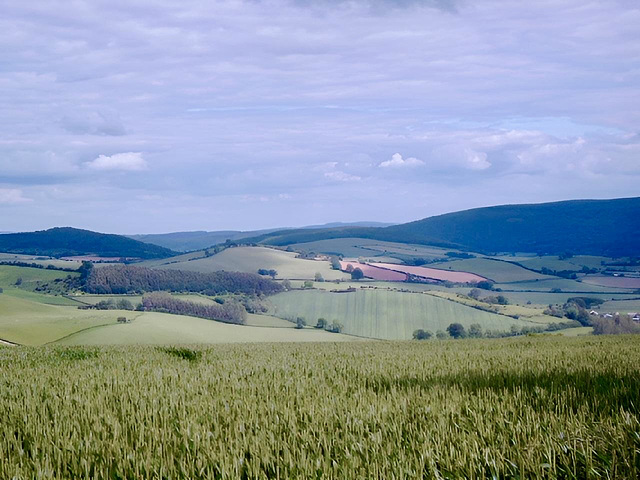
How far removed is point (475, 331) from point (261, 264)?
64.3 meters

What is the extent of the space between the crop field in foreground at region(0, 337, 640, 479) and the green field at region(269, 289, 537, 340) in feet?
239

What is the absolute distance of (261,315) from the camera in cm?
8988

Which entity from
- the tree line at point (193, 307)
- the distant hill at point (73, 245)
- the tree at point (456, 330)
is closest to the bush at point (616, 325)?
the tree at point (456, 330)

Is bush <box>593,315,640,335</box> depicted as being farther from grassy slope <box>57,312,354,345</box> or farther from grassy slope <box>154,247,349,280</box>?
grassy slope <box>154,247,349,280</box>

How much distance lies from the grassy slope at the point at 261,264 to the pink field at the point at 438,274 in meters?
14.4

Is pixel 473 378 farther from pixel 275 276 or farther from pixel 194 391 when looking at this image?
pixel 275 276

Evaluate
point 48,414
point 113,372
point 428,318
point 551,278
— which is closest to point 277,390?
point 48,414

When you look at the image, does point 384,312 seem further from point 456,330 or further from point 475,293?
point 475,293

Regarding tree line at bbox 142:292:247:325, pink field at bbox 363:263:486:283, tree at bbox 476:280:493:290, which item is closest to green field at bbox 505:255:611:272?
pink field at bbox 363:263:486:283

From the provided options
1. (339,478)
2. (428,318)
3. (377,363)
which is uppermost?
(339,478)

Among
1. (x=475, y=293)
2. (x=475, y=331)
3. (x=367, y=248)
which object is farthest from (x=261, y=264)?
(x=475, y=331)

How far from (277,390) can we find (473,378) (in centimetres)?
235

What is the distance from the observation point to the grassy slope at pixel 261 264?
5010 inches

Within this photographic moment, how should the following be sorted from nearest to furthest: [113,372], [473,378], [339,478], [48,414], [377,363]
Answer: [339,478], [48,414], [473,378], [113,372], [377,363]
